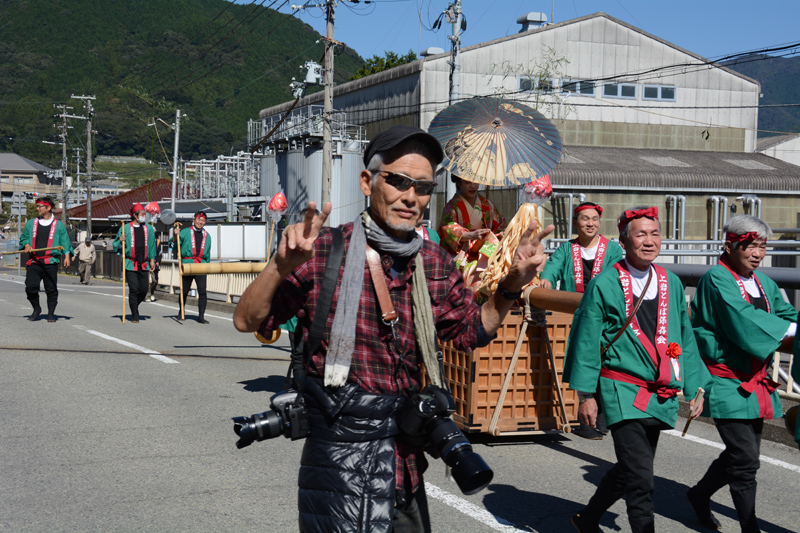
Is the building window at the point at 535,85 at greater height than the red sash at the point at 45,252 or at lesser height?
greater

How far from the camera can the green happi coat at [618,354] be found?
13.0 ft

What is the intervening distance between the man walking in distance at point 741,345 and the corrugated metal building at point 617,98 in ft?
82.2

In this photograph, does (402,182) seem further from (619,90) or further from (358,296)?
(619,90)

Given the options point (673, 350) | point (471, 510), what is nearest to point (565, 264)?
point (471, 510)

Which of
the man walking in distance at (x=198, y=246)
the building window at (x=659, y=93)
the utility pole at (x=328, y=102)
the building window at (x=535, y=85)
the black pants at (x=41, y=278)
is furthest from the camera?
the building window at (x=659, y=93)

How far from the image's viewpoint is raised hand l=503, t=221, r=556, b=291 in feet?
9.05

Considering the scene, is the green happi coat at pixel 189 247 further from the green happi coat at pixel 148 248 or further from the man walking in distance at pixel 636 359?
the man walking in distance at pixel 636 359

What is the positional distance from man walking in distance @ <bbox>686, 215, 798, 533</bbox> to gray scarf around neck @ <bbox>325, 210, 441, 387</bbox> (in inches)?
92.0

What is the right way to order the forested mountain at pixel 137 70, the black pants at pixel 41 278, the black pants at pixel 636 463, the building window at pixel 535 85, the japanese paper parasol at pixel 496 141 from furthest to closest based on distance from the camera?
the forested mountain at pixel 137 70, the building window at pixel 535 85, the black pants at pixel 41 278, the japanese paper parasol at pixel 496 141, the black pants at pixel 636 463

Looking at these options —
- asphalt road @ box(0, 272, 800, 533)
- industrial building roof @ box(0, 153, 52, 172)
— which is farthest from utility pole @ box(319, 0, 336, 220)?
industrial building roof @ box(0, 153, 52, 172)

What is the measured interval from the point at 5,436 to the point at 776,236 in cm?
2387

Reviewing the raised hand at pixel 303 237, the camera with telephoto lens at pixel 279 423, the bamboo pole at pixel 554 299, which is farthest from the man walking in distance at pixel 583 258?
the raised hand at pixel 303 237

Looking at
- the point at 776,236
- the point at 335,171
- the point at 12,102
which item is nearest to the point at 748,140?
the point at 776,236

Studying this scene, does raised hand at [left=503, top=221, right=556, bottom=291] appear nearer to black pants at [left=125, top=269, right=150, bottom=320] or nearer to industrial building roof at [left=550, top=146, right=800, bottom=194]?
black pants at [left=125, top=269, right=150, bottom=320]
